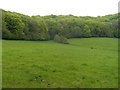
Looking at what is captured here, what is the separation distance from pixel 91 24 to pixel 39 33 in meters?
42.4

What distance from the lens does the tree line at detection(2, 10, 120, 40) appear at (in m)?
61.5

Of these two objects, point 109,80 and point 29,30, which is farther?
point 29,30

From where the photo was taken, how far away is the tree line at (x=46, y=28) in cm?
6153

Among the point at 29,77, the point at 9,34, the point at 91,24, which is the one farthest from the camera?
the point at 91,24

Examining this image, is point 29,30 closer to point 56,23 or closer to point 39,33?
point 39,33

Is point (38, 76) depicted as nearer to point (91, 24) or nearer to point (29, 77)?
point (29, 77)

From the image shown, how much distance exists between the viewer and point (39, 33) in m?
69.2

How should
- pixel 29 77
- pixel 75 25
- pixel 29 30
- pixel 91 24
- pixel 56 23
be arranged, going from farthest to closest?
pixel 91 24, pixel 75 25, pixel 56 23, pixel 29 30, pixel 29 77

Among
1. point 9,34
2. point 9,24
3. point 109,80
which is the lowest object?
point 109,80

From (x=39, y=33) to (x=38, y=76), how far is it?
5895 centimetres

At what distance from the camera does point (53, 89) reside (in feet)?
29.5

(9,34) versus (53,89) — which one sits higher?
(9,34)

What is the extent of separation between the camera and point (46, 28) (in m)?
73.3

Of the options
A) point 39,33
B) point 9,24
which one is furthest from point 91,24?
point 9,24
